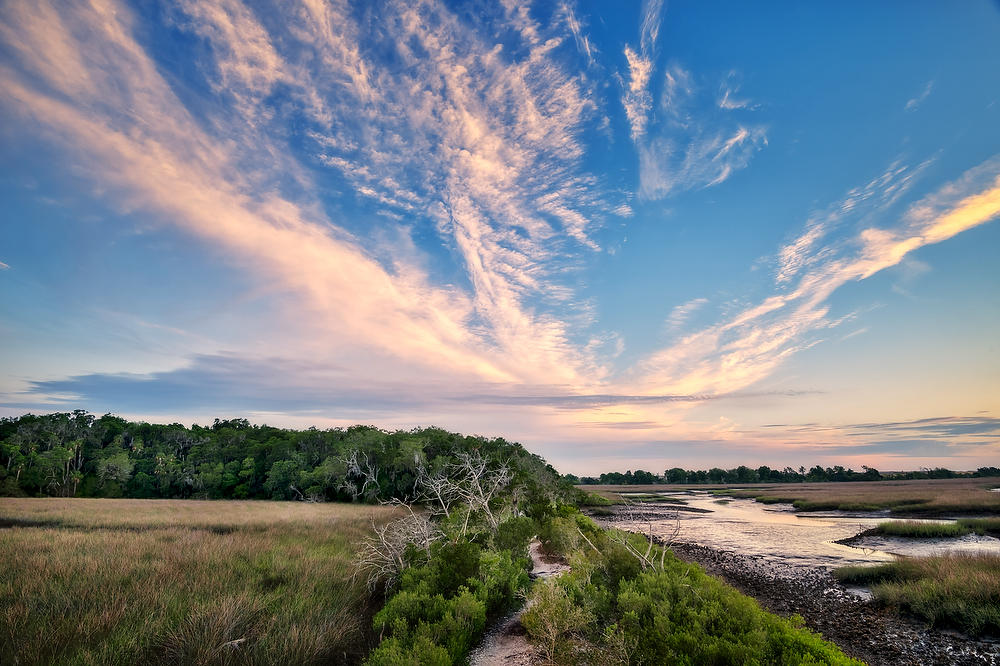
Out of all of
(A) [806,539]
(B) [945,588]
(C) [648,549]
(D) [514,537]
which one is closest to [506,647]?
(C) [648,549]

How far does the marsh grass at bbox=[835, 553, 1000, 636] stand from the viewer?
1219 cm

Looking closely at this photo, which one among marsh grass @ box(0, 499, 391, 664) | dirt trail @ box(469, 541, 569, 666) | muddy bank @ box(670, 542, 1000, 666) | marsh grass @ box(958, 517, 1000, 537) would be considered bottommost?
dirt trail @ box(469, 541, 569, 666)

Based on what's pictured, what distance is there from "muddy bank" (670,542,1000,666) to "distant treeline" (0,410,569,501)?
3459 cm

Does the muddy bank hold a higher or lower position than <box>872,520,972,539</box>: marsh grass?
lower

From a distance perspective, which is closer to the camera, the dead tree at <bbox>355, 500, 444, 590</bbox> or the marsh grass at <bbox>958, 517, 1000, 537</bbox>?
the dead tree at <bbox>355, 500, 444, 590</bbox>

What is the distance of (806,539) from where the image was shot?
96.8 feet

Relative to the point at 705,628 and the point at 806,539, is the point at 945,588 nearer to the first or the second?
the point at 705,628

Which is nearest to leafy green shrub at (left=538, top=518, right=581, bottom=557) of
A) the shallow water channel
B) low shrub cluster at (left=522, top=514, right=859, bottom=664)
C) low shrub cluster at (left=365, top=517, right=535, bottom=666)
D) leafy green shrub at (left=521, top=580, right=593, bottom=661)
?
the shallow water channel

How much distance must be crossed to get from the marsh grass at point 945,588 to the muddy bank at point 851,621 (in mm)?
615

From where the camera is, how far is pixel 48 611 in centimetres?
920

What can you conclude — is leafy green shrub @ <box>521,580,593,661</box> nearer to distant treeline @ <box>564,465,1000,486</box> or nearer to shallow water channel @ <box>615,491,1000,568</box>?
shallow water channel @ <box>615,491,1000,568</box>

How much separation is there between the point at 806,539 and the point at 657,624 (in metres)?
28.1

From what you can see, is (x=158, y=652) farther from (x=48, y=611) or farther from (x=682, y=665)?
(x=682, y=665)

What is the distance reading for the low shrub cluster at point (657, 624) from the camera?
306 inches
